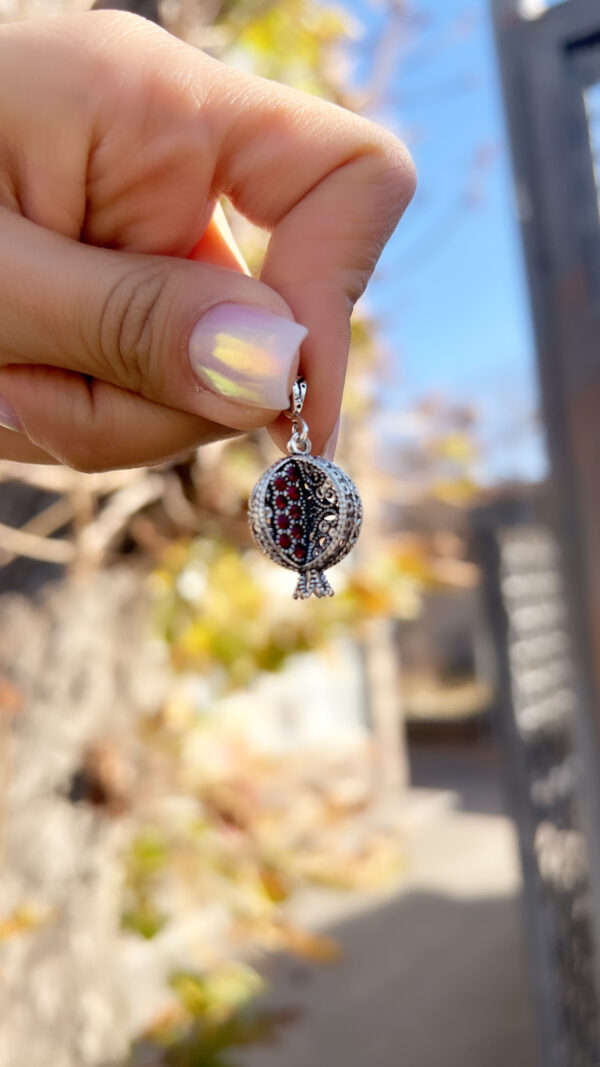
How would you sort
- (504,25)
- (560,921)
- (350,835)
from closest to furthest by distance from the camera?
(504,25)
(560,921)
(350,835)

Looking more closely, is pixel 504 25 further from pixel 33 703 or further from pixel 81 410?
pixel 33 703

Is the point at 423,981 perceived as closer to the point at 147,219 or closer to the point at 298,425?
the point at 298,425

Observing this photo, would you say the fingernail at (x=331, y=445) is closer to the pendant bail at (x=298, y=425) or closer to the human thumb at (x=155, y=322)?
the pendant bail at (x=298, y=425)

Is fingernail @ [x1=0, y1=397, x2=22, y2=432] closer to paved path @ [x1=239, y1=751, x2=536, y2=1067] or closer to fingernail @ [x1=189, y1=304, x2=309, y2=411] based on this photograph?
fingernail @ [x1=189, y1=304, x2=309, y2=411]

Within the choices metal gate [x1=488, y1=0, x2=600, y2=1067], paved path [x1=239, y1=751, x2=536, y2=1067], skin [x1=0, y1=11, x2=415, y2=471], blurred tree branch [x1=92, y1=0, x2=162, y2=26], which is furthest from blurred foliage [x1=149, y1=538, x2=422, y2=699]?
paved path [x1=239, y1=751, x2=536, y2=1067]

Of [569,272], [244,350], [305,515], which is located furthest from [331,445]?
[569,272]

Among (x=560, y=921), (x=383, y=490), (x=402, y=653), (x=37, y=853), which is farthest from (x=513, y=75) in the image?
(x=402, y=653)

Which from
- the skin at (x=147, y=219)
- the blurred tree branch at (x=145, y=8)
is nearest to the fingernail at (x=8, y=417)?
the skin at (x=147, y=219)
